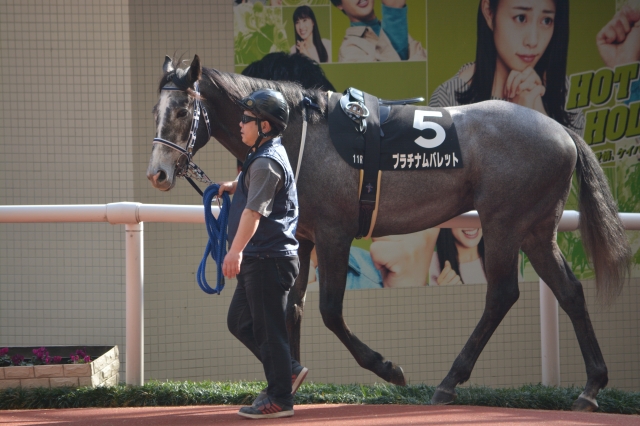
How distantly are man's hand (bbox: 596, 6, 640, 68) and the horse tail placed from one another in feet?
9.45

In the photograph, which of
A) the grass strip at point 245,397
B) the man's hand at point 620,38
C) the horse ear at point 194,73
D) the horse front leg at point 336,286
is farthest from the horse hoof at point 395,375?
the man's hand at point 620,38

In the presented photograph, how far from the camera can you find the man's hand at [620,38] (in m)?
7.26

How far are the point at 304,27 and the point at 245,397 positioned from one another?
360 centimetres

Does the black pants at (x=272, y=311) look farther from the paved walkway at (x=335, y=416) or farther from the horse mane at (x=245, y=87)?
the horse mane at (x=245, y=87)

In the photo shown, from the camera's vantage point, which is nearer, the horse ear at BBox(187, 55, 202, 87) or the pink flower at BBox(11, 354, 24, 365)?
the horse ear at BBox(187, 55, 202, 87)

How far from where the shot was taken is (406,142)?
175 inches

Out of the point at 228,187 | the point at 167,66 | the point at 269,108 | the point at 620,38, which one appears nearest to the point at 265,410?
the point at 228,187

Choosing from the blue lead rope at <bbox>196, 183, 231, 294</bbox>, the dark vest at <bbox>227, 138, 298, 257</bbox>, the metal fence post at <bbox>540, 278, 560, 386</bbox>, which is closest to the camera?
the dark vest at <bbox>227, 138, 298, 257</bbox>

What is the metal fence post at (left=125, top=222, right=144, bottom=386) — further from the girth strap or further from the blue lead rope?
the girth strap

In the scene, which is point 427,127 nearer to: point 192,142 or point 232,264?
point 192,142

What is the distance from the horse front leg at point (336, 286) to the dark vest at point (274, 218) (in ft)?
1.70

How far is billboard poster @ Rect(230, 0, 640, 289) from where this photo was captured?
23.0 feet

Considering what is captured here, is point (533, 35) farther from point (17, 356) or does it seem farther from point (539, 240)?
point (17, 356)

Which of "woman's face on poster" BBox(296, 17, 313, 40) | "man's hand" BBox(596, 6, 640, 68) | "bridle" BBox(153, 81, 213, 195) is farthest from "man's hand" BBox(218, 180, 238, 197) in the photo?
"man's hand" BBox(596, 6, 640, 68)
